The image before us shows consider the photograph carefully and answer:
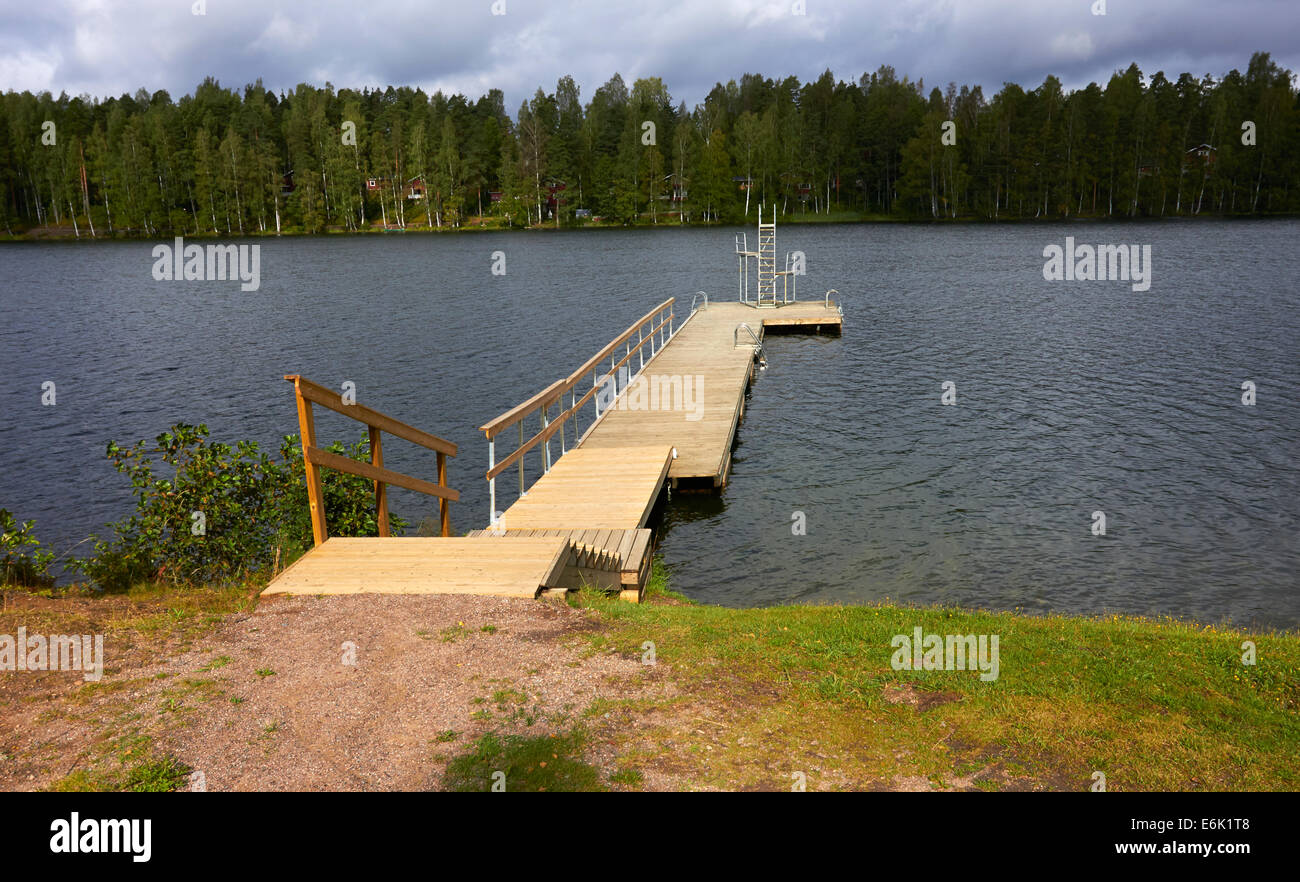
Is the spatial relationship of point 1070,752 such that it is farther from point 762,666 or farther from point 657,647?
point 657,647

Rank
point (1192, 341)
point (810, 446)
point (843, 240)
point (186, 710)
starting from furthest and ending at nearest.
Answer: point (843, 240), point (1192, 341), point (810, 446), point (186, 710)

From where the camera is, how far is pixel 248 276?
6612 centimetres

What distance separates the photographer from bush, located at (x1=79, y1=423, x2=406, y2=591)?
34.4ft

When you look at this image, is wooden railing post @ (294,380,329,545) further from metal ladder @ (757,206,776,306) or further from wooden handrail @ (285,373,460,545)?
metal ladder @ (757,206,776,306)

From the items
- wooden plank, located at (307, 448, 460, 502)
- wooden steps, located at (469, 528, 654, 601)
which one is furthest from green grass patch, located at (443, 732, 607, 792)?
wooden plank, located at (307, 448, 460, 502)

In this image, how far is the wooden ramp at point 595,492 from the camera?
13203mm

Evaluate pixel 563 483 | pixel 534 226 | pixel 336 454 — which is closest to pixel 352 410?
pixel 336 454

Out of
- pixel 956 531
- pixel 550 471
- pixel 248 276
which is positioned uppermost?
pixel 248 276

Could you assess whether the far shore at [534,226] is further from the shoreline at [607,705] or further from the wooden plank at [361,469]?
the shoreline at [607,705]

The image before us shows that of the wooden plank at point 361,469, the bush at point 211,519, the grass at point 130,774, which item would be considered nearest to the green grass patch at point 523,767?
the grass at point 130,774

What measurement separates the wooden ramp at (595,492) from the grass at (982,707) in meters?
4.90

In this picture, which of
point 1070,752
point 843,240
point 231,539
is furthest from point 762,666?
point 843,240

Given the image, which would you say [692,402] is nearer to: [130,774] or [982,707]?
[982,707]

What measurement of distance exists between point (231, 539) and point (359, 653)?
4.75 meters
